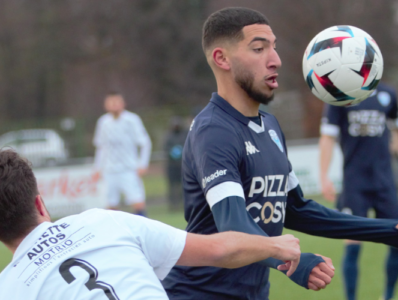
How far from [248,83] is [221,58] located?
0.20m

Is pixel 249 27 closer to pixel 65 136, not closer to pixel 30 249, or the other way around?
pixel 30 249

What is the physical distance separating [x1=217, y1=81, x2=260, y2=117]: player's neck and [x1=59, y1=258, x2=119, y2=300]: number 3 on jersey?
122 centimetres

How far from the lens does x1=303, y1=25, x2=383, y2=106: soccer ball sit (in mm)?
3166

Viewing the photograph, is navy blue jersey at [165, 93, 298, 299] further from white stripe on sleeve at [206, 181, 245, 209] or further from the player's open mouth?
the player's open mouth

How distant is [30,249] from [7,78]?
3314 centimetres

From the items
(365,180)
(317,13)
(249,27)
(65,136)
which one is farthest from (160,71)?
(249,27)

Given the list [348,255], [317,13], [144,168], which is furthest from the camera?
[317,13]

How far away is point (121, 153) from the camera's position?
927 cm

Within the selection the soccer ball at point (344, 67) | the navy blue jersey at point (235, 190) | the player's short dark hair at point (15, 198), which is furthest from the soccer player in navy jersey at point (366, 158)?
the player's short dark hair at point (15, 198)

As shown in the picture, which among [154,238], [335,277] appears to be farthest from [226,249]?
[335,277]

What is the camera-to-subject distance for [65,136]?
18.9 metres

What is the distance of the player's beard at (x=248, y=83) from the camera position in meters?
2.69

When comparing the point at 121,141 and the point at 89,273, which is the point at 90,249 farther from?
the point at 121,141

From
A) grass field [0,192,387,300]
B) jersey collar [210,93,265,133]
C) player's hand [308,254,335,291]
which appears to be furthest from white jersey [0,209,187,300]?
grass field [0,192,387,300]
